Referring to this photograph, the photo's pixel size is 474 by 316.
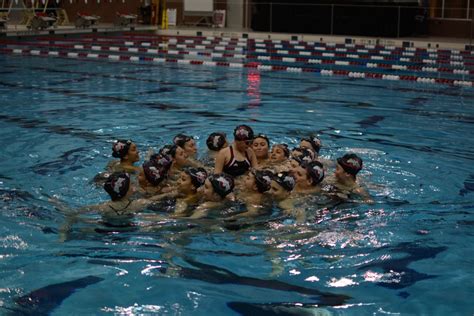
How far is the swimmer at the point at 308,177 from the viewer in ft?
19.6

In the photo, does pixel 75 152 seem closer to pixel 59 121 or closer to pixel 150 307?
pixel 59 121

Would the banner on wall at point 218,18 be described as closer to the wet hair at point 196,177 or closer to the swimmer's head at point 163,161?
the swimmer's head at point 163,161

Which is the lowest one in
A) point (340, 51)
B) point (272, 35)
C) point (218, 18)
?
point (340, 51)

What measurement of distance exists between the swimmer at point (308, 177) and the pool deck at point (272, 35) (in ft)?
51.4

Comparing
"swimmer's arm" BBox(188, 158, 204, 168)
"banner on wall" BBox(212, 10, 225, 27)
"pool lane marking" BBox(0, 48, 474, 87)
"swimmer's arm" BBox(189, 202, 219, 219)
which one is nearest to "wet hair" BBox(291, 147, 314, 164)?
"swimmer's arm" BBox(188, 158, 204, 168)

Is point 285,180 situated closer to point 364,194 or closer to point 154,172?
point 364,194

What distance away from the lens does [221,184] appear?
5551 mm

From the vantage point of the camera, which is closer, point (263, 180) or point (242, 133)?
point (263, 180)

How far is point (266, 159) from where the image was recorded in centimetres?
711

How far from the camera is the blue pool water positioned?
4.23 m

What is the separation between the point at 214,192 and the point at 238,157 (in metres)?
0.96

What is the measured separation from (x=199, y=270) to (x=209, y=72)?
37.1ft

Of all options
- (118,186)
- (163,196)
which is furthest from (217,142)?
(118,186)

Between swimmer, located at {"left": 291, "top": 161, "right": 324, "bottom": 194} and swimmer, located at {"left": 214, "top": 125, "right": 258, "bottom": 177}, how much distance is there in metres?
0.60
